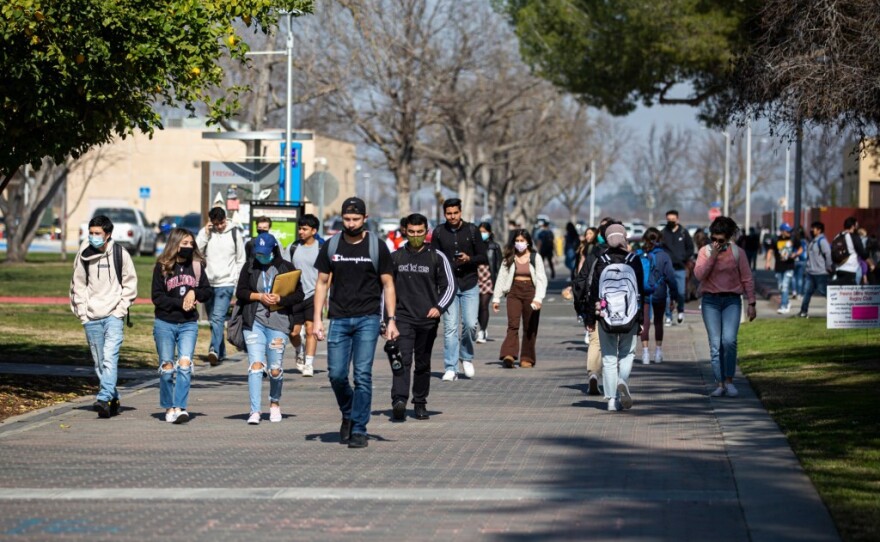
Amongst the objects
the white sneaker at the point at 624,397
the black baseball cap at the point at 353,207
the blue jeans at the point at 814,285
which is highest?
the black baseball cap at the point at 353,207

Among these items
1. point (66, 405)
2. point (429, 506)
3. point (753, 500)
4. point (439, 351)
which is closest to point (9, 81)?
point (66, 405)

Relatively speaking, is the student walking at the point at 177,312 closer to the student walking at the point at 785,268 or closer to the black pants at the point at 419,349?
the black pants at the point at 419,349

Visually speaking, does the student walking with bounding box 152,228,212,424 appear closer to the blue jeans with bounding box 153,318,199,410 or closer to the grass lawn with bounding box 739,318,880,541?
the blue jeans with bounding box 153,318,199,410

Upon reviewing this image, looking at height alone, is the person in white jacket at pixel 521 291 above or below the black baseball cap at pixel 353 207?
below

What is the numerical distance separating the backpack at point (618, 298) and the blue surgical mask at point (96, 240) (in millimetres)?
4344

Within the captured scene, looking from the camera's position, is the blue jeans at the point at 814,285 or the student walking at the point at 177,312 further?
the blue jeans at the point at 814,285

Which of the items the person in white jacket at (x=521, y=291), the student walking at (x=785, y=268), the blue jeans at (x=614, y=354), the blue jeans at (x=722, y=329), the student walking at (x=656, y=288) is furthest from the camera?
the student walking at (x=785, y=268)

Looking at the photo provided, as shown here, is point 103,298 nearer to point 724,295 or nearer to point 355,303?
point 355,303

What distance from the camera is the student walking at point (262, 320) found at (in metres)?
12.4

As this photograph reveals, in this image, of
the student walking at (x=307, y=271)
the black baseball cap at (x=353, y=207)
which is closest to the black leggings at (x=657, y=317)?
the student walking at (x=307, y=271)

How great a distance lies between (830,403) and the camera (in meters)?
13.3

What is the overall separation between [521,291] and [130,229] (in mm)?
37443

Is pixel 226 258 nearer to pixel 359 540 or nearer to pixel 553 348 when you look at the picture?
pixel 553 348

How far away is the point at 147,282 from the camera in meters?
36.4
